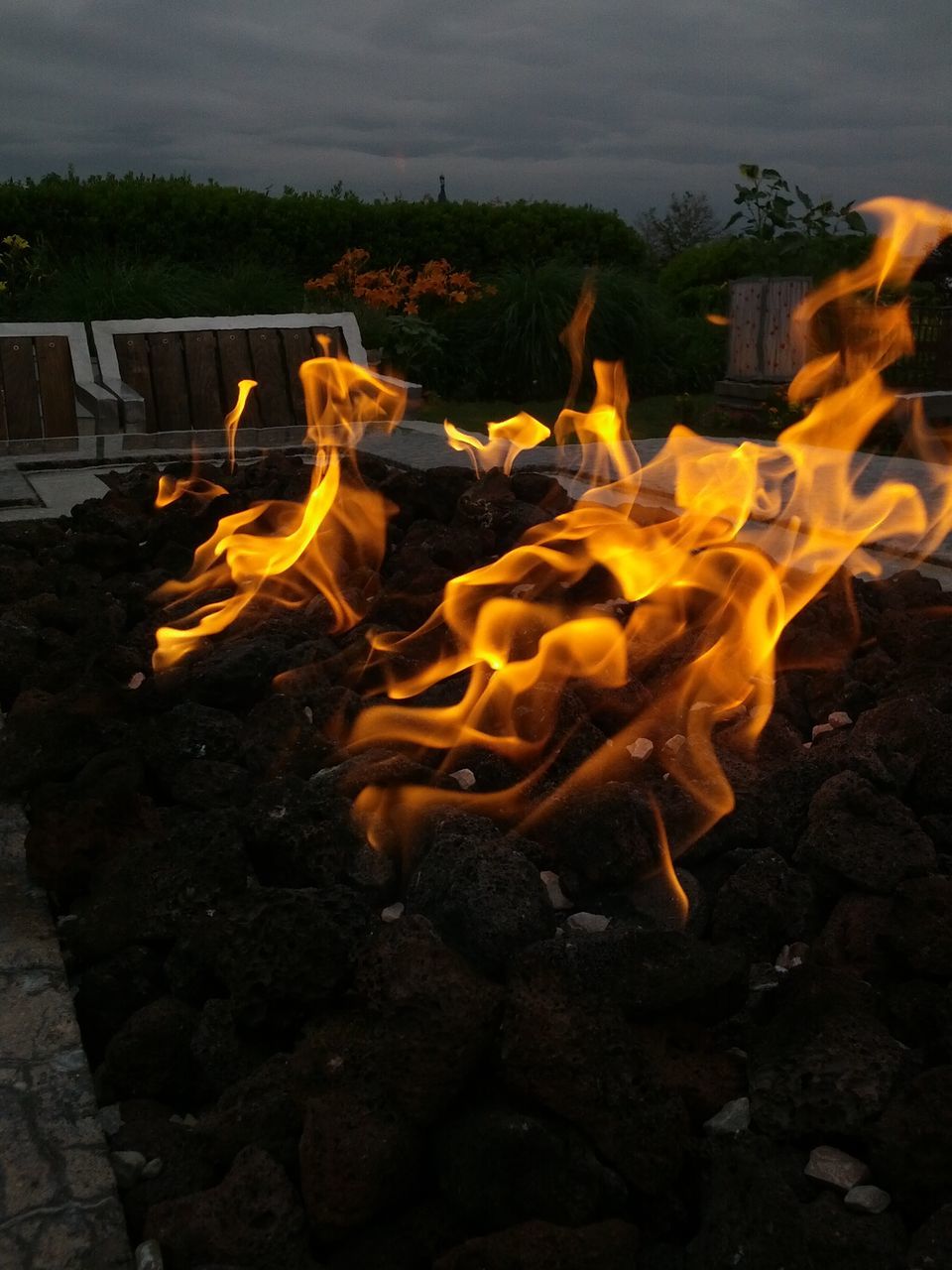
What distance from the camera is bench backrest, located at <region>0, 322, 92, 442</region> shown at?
946cm

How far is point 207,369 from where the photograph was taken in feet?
32.9

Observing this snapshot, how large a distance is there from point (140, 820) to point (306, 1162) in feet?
4.50

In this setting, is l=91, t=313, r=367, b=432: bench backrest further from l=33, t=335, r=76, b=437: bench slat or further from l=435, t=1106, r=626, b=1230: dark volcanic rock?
l=435, t=1106, r=626, b=1230: dark volcanic rock

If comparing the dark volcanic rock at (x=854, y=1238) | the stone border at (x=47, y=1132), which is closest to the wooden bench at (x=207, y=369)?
A: the stone border at (x=47, y=1132)

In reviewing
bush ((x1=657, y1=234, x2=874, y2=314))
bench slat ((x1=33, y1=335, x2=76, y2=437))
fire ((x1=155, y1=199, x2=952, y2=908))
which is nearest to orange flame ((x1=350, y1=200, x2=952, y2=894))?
fire ((x1=155, y1=199, x2=952, y2=908))

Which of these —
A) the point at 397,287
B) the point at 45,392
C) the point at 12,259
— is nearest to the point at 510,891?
the point at 45,392

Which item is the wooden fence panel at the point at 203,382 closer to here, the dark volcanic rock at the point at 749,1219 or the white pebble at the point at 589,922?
the white pebble at the point at 589,922

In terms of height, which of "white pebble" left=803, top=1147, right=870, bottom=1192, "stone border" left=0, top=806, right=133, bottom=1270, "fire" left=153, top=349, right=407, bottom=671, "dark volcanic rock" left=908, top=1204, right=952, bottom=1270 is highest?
"fire" left=153, top=349, right=407, bottom=671

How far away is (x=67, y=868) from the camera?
302 centimetres

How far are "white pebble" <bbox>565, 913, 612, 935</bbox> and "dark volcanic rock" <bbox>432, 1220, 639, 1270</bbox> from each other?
842 millimetres

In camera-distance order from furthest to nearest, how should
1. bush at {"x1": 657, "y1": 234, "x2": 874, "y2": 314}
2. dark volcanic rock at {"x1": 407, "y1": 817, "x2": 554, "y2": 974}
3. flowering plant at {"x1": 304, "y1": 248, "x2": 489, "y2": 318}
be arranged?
1. flowering plant at {"x1": 304, "y1": 248, "x2": 489, "y2": 318}
2. bush at {"x1": 657, "y1": 234, "x2": 874, "y2": 314}
3. dark volcanic rock at {"x1": 407, "y1": 817, "x2": 554, "y2": 974}

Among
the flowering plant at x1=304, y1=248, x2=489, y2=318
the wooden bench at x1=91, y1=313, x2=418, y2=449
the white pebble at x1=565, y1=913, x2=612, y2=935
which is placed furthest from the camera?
the flowering plant at x1=304, y1=248, x2=489, y2=318

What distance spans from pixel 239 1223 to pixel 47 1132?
1.30 ft

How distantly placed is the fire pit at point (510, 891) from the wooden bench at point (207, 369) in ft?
16.6
